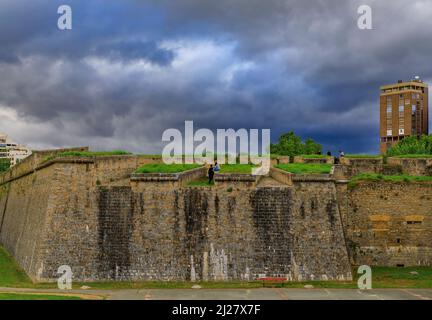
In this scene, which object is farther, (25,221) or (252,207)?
(25,221)

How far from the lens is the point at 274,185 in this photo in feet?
71.3

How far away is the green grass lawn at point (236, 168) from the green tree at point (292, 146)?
21.8 meters

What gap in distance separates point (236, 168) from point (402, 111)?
73412 millimetres

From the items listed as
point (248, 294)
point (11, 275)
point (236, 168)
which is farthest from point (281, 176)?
point (11, 275)

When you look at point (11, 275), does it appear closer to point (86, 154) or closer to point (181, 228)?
point (86, 154)

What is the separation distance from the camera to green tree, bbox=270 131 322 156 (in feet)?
158

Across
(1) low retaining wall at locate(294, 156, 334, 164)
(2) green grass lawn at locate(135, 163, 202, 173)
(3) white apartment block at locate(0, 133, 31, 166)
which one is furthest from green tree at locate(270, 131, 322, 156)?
(3) white apartment block at locate(0, 133, 31, 166)

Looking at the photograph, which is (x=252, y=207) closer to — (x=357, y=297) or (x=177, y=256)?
(x=177, y=256)

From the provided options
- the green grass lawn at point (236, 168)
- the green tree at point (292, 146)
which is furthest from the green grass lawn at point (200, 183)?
the green tree at point (292, 146)

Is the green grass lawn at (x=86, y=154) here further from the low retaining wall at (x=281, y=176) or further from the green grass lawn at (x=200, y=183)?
the low retaining wall at (x=281, y=176)

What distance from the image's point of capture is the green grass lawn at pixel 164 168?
2253 cm

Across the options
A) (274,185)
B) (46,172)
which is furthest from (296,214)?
(46,172)

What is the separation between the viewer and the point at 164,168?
23141mm

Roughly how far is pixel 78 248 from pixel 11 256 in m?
9.73
